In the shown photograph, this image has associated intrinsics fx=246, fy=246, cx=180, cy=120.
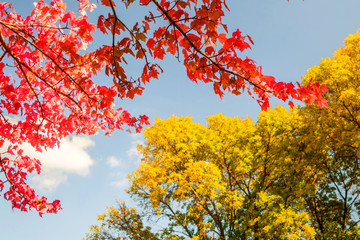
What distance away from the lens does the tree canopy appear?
9781mm

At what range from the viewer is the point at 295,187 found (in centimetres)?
1105

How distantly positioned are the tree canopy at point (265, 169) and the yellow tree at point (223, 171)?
5cm

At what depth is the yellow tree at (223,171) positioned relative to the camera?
1117 cm

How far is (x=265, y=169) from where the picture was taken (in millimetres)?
12844

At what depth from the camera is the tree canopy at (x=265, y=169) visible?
9781mm

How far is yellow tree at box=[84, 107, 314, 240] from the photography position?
11.2 metres

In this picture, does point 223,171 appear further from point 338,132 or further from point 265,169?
point 338,132

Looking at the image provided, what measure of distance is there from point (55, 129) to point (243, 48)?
3.63 m

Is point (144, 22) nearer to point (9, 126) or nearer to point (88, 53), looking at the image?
point (88, 53)

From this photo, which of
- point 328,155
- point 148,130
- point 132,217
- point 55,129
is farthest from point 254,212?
point 55,129

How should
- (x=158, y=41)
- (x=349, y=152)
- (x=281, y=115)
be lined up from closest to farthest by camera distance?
(x=158, y=41) < (x=349, y=152) < (x=281, y=115)

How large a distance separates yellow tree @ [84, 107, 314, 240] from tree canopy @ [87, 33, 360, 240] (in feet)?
0.16

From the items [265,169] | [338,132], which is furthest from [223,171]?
[338,132]

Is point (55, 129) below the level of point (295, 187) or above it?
below
